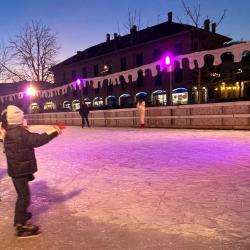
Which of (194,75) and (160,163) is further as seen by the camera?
(194,75)

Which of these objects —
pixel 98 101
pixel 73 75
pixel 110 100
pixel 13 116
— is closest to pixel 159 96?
pixel 110 100

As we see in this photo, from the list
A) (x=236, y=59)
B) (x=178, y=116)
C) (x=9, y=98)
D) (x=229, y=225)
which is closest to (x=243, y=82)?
(x=178, y=116)

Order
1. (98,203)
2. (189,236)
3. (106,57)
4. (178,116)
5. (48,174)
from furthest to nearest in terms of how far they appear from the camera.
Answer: (106,57)
(178,116)
(48,174)
(98,203)
(189,236)

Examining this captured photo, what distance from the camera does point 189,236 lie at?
10.8ft

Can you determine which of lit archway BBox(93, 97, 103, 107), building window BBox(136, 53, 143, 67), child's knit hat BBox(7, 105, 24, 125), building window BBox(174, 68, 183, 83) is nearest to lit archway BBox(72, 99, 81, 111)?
lit archway BBox(93, 97, 103, 107)

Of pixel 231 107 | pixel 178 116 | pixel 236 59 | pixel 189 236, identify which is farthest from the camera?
pixel 178 116

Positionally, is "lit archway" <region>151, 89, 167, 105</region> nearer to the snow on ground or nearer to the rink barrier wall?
the rink barrier wall

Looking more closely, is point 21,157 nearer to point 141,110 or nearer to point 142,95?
point 141,110

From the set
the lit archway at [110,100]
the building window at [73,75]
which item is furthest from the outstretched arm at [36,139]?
the building window at [73,75]

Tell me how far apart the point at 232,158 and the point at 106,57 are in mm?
37594

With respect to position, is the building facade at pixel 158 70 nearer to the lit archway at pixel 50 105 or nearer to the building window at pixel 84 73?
the building window at pixel 84 73

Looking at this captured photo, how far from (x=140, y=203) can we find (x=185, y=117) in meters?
11.6

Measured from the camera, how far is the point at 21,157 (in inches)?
139

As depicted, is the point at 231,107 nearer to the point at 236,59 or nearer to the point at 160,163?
the point at 236,59
